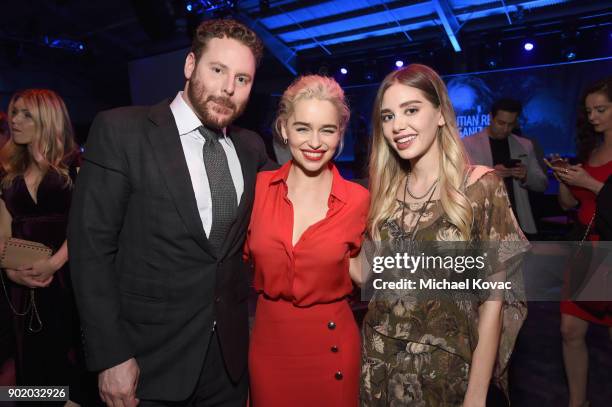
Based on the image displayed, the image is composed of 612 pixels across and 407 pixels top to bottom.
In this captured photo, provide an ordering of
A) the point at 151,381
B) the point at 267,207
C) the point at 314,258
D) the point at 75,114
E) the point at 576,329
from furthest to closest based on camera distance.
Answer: the point at 75,114
the point at 576,329
the point at 267,207
the point at 314,258
the point at 151,381

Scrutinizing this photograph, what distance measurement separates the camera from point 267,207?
185cm

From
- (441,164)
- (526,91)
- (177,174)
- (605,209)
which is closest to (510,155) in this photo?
(605,209)

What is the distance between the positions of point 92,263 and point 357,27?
8.23 m

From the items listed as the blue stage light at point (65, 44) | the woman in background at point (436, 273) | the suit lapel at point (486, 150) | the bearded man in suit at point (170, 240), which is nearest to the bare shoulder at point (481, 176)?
the woman in background at point (436, 273)

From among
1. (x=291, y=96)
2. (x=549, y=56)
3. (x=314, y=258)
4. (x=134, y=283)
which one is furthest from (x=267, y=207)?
(x=549, y=56)

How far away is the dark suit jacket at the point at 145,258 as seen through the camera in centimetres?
152

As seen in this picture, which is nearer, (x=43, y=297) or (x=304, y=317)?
(x=304, y=317)

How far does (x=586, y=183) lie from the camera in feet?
8.25

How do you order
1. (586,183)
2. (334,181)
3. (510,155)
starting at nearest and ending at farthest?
(334,181) < (586,183) < (510,155)

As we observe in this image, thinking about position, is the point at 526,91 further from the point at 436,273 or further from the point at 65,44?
the point at 65,44

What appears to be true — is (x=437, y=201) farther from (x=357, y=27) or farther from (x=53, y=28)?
(x=53, y=28)

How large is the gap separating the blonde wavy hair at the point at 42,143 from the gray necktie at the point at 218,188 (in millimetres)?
1403

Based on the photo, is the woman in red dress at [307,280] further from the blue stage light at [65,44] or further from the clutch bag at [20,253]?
the blue stage light at [65,44]

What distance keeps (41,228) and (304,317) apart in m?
1.81
